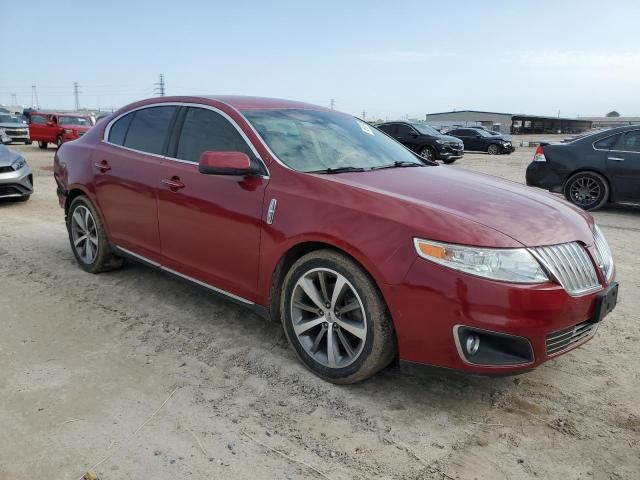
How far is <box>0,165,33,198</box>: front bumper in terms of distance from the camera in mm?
8250

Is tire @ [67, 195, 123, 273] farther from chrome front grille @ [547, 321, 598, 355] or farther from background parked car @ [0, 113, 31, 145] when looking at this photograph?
background parked car @ [0, 113, 31, 145]

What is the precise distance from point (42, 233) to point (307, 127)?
4493 millimetres

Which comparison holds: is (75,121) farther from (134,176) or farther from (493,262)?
(493,262)

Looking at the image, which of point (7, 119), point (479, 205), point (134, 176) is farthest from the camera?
point (7, 119)

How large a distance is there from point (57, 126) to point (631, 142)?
1998 cm

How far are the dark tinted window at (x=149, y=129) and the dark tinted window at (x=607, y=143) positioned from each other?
24.0 feet

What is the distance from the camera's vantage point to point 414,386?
9.87 feet

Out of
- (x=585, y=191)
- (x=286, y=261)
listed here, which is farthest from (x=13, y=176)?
(x=585, y=191)

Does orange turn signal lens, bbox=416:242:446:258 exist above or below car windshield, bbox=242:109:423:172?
below

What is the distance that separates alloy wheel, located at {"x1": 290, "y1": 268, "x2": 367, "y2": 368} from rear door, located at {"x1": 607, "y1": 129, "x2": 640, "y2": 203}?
7.21 meters

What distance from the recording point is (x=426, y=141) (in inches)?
736

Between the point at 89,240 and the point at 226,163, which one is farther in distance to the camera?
the point at 89,240

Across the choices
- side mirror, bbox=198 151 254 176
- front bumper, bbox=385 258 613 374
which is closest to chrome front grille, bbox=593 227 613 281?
front bumper, bbox=385 258 613 374

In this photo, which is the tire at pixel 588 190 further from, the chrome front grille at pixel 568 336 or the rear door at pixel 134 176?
the rear door at pixel 134 176
